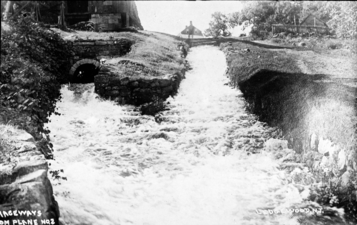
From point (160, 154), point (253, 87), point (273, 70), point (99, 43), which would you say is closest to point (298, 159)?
point (160, 154)

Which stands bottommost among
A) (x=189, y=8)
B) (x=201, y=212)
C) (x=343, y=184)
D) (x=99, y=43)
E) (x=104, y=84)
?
(x=201, y=212)

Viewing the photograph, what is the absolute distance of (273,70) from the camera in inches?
488

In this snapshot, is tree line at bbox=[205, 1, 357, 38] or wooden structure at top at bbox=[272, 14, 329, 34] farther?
tree line at bbox=[205, 1, 357, 38]

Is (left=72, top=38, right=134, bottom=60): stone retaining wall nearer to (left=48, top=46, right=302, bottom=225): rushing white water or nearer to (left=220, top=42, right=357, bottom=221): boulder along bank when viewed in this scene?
(left=48, top=46, right=302, bottom=225): rushing white water

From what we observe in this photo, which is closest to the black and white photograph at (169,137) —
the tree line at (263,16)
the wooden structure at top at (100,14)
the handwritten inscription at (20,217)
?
the handwritten inscription at (20,217)

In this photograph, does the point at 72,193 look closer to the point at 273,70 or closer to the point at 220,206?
the point at 220,206

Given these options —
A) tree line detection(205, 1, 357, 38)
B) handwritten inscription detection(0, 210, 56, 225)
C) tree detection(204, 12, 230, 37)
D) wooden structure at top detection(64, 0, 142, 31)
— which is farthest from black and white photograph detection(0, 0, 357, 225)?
tree detection(204, 12, 230, 37)

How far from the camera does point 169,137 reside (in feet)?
30.9

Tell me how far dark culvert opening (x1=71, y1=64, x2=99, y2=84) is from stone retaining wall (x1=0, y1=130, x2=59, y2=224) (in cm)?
1245

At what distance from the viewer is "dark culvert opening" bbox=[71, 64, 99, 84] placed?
56.2 feet

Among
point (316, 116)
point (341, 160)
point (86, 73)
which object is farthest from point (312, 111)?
point (86, 73)

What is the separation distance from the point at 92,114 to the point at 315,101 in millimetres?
7271

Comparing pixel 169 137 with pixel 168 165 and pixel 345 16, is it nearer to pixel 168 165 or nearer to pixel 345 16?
pixel 168 165

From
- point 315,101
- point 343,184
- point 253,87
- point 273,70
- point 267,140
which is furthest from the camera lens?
point 273,70
